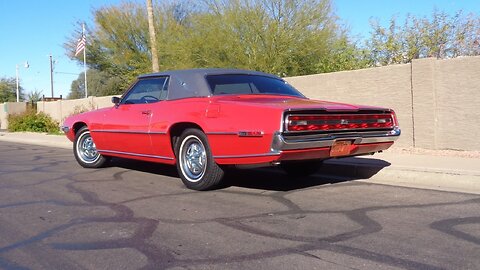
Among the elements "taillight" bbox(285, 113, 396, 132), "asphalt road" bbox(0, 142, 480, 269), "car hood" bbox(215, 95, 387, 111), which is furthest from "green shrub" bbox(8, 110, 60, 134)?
"taillight" bbox(285, 113, 396, 132)

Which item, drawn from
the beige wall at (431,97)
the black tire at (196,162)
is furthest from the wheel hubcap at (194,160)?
the beige wall at (431,97)

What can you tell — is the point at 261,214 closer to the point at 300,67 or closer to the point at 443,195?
the point at 443,195

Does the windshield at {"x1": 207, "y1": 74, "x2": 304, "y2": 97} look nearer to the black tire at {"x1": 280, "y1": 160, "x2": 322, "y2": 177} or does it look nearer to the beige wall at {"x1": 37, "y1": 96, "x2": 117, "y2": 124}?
the black tire at {"x1": 280, "y1": 160, "x2": 322, "y2": 177}

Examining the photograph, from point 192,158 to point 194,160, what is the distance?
43 mm

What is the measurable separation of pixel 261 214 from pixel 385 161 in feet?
12.5

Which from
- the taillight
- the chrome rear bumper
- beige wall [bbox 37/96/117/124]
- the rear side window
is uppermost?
beige wall [bbox 37/96/117/124]

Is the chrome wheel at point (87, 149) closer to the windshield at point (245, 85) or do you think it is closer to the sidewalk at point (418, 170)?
the windshield at point (245, 85)

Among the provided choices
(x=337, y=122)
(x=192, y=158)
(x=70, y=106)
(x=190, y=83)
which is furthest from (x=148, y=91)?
(x=70, y=106)

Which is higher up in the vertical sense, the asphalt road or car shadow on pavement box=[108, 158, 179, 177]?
car shadow on pavement box=[108, 158, 179, 177]

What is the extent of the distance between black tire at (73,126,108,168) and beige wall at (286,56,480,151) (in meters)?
5.99

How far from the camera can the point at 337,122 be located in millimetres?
6363

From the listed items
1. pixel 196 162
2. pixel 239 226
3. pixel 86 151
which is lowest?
pixel 239 226

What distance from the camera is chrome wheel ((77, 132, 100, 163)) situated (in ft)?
31.8

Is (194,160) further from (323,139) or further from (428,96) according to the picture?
(428,96)
